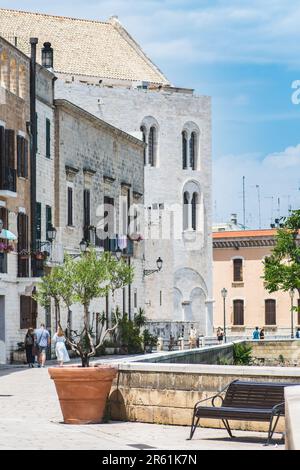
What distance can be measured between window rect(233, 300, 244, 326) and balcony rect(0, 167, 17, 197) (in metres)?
55.3

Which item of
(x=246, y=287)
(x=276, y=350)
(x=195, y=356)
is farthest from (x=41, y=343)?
(x=246, y=287)

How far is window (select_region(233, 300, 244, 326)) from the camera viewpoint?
99.6 meters

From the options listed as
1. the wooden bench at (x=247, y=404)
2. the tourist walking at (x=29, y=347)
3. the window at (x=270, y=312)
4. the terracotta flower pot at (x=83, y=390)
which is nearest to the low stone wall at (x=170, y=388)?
the terracotta flower pot at (x=83, y=390)

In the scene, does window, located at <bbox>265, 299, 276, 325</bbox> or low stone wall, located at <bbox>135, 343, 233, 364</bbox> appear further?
window, located at <bbox>265, 299, 276, 325</bbox>

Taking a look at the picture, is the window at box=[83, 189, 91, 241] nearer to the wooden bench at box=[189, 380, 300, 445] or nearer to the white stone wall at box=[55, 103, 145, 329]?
the white stone wall at box=[55, 103, 145, 329]

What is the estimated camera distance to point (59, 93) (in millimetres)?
78000

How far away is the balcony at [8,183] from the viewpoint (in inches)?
1772

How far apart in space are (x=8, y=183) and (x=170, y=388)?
2660 cm

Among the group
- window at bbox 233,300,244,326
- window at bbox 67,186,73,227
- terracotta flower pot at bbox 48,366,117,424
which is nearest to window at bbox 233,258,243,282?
window at bbox 233,300,244,326

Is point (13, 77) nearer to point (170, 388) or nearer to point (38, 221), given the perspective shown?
point (38, 221)

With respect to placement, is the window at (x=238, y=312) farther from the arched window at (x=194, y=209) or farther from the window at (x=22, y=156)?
the window at (x=22, y=156)

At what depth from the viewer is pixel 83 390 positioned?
19.1m
